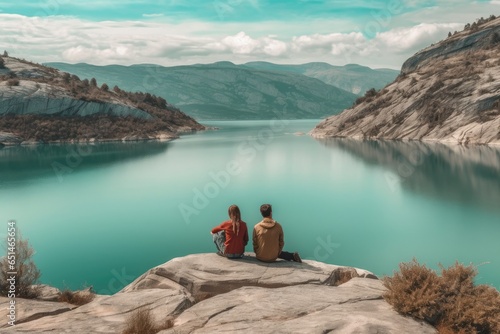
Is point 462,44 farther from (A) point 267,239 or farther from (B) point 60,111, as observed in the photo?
(A) point 267,239

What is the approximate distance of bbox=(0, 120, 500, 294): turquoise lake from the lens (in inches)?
1174

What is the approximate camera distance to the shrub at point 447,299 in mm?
10312

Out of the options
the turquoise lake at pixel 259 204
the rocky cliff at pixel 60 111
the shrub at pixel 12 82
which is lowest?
the turquoise lake at pixel 259 204

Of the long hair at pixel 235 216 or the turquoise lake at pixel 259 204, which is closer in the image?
the long hair at pixel 235 216

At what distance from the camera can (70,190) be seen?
6122 cm

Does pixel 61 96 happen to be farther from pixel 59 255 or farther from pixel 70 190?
pixel 59 255

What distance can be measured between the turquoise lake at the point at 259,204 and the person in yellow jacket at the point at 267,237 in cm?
733

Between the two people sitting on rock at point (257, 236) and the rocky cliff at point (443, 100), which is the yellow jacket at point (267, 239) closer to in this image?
the two people sitting on rock at point (257, 236)

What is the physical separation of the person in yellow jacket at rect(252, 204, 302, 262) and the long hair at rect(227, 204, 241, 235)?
0.69 m

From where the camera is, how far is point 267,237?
16344mm

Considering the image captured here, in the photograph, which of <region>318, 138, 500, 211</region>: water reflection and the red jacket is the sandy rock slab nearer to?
the red jacket

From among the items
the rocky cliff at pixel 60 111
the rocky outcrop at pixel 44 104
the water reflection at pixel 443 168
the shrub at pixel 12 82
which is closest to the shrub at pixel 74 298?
the water reflection at pixel 443 168

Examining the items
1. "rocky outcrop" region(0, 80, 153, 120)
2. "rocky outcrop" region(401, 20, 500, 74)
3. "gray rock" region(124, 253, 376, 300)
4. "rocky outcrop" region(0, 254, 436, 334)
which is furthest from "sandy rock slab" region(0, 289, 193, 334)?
"rocky outcrop" region(0, 80, 153, 120)

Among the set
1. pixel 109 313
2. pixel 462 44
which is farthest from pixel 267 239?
pixel 462 44
